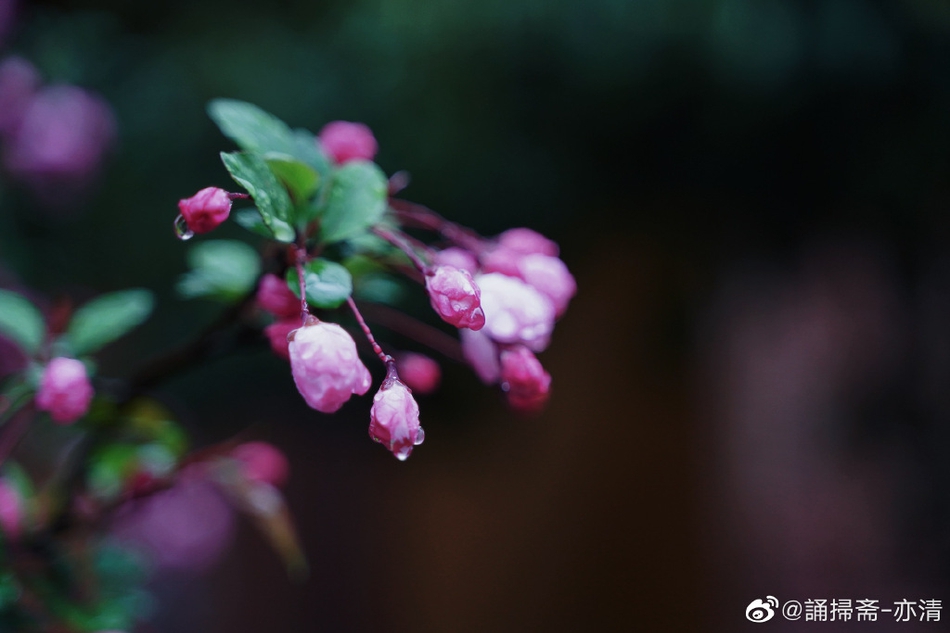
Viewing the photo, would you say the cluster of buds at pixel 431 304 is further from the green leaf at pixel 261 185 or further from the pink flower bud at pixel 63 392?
the pink flower bud at pixel 63 392

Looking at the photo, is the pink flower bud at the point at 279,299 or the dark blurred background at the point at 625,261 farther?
the dark blurred background at the point at 625,261

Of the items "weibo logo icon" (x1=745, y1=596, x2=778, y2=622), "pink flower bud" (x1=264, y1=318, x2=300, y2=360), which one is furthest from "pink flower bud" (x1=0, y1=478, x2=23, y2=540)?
"weibo logo icon" (x1=745, y1=596, x2=778, y2=622)

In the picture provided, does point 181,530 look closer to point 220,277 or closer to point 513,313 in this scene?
point 220,277

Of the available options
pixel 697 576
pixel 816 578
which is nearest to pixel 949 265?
pixel 816 578

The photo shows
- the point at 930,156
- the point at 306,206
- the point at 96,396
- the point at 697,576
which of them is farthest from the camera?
the point at 697,576

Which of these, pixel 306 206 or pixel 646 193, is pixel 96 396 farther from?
pixel 646 193

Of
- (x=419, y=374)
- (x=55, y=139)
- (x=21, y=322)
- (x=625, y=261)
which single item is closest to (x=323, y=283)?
(x=419, y=374)

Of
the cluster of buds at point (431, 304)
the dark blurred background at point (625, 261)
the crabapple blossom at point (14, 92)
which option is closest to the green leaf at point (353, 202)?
the cluster of buds at point (431, 304)
